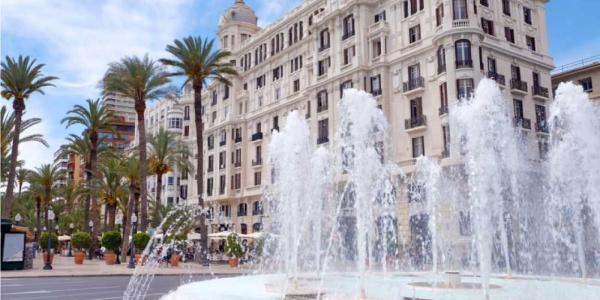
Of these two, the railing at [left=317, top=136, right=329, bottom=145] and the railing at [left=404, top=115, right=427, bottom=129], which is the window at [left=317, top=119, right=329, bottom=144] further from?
the railing at [left=404, top=115, right=427, bottom=129]

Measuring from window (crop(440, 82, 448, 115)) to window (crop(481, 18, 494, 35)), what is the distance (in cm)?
569

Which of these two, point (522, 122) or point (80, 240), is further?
point (80, 240)

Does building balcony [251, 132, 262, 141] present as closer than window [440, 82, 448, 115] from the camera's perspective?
No

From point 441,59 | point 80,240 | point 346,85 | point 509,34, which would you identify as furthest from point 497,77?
point 80,240

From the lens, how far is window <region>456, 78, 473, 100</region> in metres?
35.2

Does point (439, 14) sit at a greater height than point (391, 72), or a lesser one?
greater

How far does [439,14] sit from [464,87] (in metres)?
6.17

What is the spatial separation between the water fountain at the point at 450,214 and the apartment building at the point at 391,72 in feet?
4.81

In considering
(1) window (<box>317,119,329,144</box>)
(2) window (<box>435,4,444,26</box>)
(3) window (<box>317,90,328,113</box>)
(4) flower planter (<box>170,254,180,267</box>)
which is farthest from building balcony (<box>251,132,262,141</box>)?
(2) window (<box>435,4,444,26</box>)

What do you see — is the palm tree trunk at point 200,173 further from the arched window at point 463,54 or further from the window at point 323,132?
the arched window at point 463,54

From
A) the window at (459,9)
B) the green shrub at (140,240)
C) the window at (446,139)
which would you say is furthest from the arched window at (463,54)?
the green shrub at (140,240)

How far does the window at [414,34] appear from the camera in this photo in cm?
3984

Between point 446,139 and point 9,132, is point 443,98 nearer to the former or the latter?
point 446,139

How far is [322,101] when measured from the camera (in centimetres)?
4697
